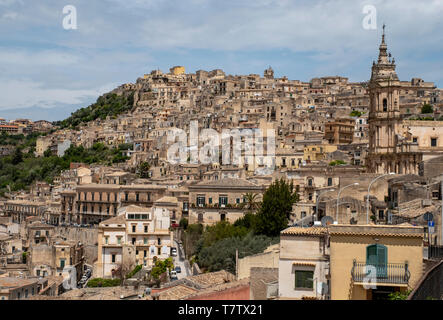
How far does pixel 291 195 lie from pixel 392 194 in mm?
7456

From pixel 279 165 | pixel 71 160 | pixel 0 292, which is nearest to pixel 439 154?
pixel 279 165

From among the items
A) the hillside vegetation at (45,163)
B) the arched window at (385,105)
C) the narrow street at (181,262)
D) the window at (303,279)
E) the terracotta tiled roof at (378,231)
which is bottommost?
the narrow street at (181,262)

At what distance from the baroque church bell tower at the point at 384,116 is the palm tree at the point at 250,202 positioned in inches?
327

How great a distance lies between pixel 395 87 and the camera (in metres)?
44.8

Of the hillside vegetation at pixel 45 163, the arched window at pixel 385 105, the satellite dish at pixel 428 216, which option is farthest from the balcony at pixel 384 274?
the hillside vegetation at pixel 45 163

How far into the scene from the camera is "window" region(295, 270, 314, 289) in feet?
54.0

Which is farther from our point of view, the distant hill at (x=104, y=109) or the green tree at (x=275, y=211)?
the distant hill at (x=104, y=109)

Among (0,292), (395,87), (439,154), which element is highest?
(395,87)

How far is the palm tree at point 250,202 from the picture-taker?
44553 millimetres

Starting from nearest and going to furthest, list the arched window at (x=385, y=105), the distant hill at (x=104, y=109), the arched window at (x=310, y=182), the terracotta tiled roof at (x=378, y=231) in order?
the terracotta tiled roof at (x=378, y=231) < the arched window at (x=385, y=105) < the arched window at (x=310, y=182) < the distant hill at (x=104, y=109)

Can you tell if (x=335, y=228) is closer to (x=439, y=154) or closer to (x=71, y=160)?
(x=439, y=154)

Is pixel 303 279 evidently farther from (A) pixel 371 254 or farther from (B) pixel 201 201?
(B) pixel 201 201

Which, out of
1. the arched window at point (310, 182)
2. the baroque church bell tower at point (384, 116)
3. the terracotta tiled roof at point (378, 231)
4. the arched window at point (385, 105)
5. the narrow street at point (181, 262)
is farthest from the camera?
the arched window at point (310, 182)

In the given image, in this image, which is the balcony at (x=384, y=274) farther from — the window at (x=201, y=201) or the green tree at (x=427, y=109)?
the green tree at (x=427, y=109)
